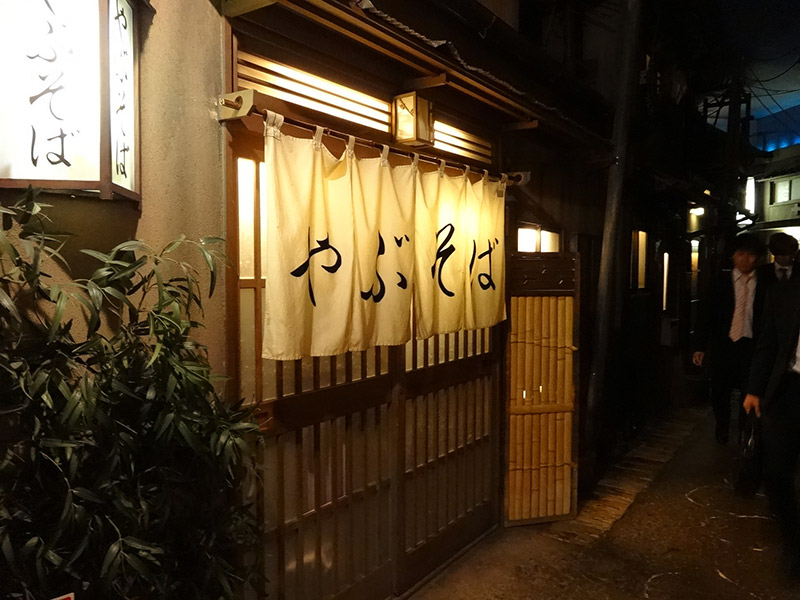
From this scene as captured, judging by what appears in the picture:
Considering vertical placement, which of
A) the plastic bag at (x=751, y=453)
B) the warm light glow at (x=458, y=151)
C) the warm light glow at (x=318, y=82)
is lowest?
the plastic bag at (x=751, y=453)

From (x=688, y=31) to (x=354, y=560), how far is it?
47.9 ft

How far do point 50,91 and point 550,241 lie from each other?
7068 mm

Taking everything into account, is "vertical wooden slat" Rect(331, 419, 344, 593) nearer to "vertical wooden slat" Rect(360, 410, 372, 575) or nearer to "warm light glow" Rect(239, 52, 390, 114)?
"vertical wooden slat" Rect(360, 410, 372, 575)

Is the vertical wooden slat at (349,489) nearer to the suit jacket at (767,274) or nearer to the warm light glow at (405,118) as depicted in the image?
the warm light glow at (405,118)

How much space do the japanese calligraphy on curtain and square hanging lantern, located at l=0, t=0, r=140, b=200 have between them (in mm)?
1176

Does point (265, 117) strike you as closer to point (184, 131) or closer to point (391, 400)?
point (184, 131)

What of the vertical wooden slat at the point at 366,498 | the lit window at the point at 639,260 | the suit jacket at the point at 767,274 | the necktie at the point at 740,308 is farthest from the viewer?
the lit window at the point at 639,260

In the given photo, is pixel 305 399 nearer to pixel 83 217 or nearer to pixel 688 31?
pixel 83 217

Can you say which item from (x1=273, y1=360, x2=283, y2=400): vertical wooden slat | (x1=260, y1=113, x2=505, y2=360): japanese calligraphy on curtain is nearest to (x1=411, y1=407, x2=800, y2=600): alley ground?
(x1=260, y1=113, x2=505, y2=360): japanese calligraphy on curtain

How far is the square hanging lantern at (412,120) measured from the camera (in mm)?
5258

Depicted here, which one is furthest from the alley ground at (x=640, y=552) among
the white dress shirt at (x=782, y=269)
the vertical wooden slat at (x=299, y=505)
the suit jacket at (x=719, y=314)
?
the white dress shirt at (x=782, y=269)

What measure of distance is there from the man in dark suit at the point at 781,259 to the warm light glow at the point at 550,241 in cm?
294

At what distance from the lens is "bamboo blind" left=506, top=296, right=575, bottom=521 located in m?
7.10

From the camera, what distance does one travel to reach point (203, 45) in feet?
12.4
